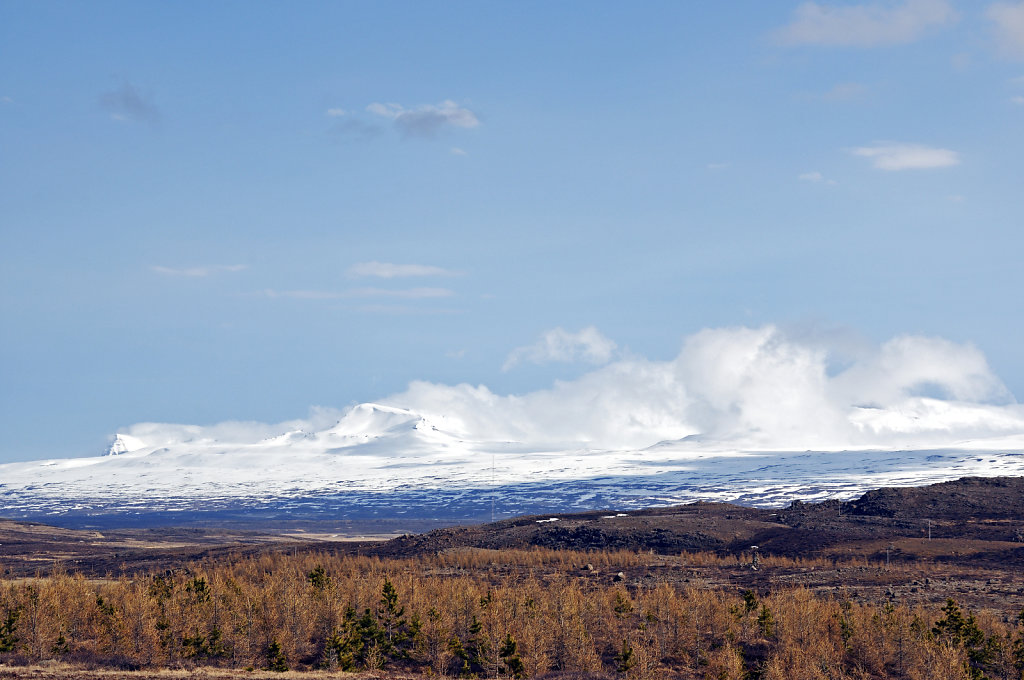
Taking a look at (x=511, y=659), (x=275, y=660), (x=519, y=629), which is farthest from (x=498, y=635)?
(x=275, y=660)

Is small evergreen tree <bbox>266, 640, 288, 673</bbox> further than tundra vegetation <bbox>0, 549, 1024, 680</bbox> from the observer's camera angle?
No

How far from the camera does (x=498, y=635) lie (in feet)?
124

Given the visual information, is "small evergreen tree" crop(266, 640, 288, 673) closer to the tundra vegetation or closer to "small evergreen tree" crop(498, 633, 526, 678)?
the tundra vegetation

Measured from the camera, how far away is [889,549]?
67500mm

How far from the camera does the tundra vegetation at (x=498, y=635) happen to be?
120 feet

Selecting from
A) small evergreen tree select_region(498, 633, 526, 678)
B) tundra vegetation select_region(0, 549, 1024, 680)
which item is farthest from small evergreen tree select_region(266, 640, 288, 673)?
small evergreen tree select_region(498, 633, 526, 678)

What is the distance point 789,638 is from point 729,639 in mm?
1993

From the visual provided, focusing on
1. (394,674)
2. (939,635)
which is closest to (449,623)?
(394,674)

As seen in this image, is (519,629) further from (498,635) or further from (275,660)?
(275,660)

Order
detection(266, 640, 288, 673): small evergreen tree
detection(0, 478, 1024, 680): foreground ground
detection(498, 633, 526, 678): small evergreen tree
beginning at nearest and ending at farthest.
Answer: detection(498, 633, 526, 678): small evergreen tree, detection(266, 640, 288, 673): small evergreen tree, detection(0, 478, 1024, 680): foreground ground

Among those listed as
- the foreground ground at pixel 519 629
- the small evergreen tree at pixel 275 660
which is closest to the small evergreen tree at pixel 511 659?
the foreground ground at pixel 519 629

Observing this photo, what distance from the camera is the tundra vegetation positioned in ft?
120

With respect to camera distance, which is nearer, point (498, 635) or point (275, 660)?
point (275, 660)

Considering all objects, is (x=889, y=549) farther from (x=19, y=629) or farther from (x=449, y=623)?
(x=19, y=629)
